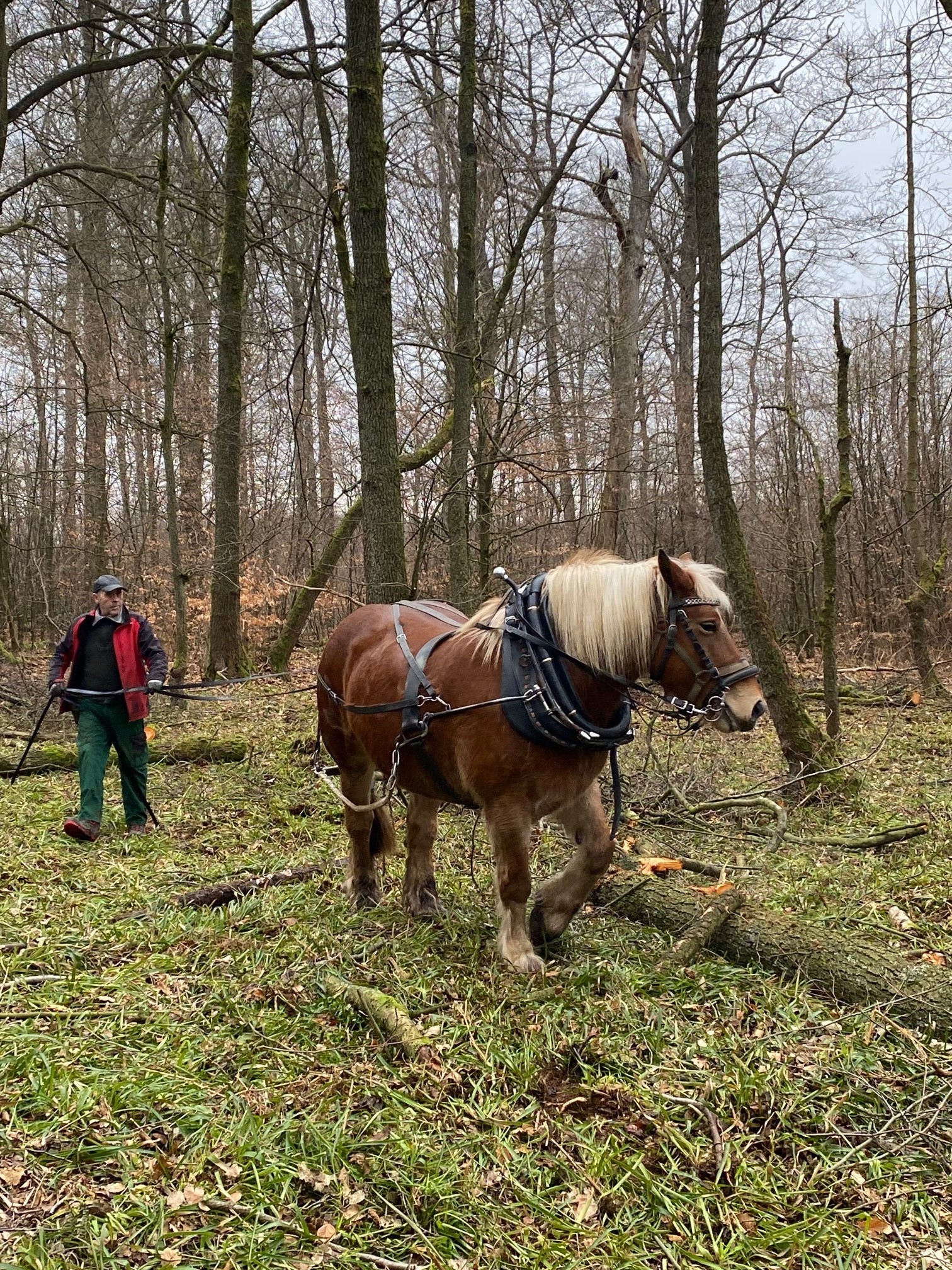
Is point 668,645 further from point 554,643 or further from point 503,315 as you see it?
point 503,315

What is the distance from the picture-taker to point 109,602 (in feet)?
21.3

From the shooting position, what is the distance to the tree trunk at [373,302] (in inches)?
245

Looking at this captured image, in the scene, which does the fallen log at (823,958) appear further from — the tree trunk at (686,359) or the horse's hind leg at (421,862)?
the tree trunk at (686,359)

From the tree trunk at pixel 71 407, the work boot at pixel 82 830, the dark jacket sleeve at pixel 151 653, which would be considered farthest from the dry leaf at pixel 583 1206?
the tree trunk at pixel 71 407

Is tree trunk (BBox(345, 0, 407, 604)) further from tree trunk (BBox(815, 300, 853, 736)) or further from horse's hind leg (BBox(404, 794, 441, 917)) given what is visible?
tree trunk (BBox(815, 300, 853, 736))

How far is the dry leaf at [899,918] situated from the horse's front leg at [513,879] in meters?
1.84

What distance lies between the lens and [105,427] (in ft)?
54.2

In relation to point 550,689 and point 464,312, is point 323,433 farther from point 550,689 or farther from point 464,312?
point 550,689

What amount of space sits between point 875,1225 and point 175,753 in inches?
295

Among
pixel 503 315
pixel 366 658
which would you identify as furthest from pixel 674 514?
pixel 366 658

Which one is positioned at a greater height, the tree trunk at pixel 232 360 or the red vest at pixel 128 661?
the tree trunk at pixel 232 360

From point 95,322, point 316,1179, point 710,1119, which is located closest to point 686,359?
point 95,322

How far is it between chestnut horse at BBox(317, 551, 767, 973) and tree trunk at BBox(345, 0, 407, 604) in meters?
1.97

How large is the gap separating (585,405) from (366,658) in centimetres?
756
